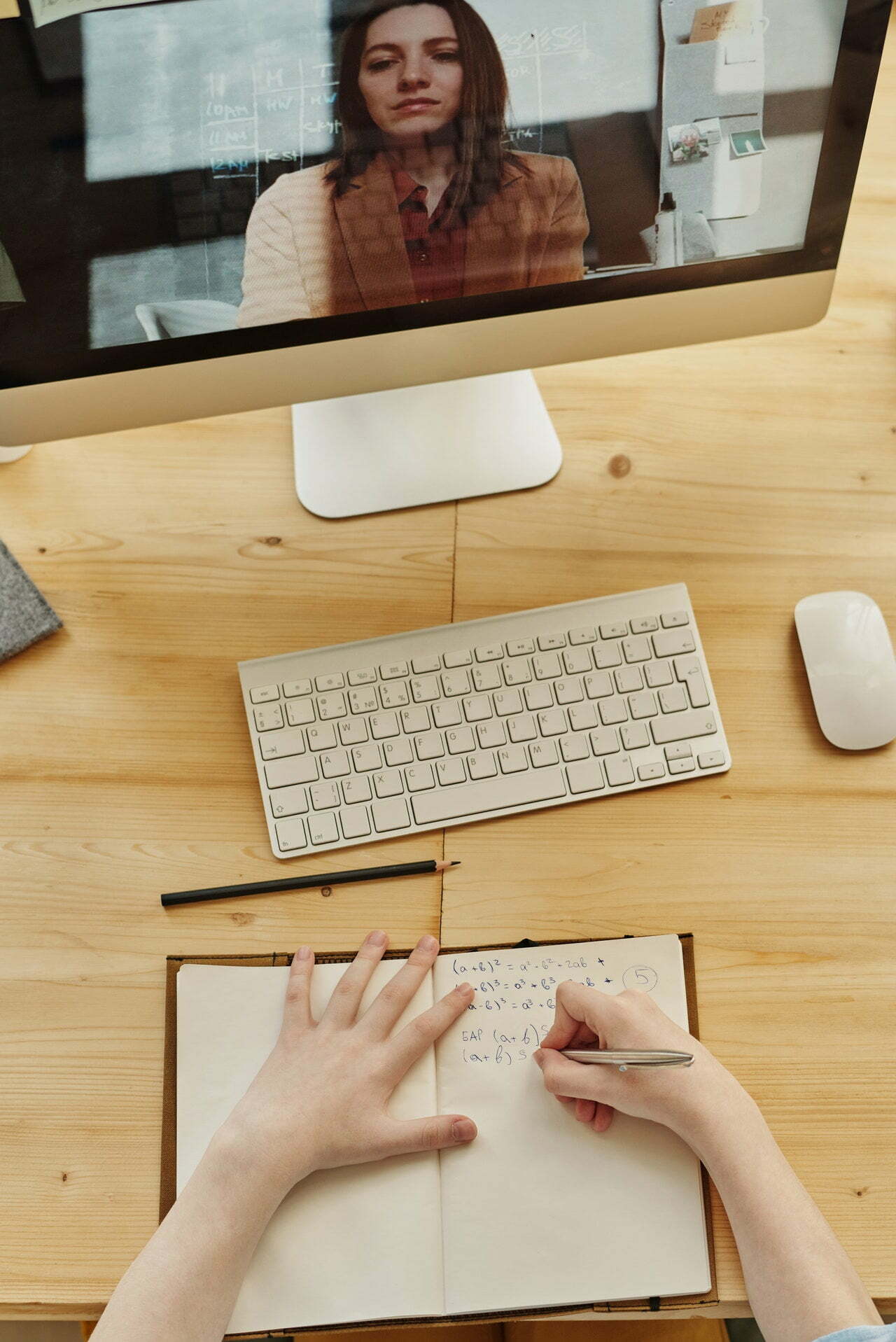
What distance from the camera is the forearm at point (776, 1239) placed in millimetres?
550

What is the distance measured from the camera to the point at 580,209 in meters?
0.62

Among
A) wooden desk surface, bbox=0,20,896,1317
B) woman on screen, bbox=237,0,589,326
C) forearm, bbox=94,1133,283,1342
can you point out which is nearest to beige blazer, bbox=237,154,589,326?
woman on screen, bbox=237,0,589,326

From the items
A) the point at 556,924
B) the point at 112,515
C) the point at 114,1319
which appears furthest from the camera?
the point at 112,515

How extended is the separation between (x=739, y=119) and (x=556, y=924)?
0.50 meters

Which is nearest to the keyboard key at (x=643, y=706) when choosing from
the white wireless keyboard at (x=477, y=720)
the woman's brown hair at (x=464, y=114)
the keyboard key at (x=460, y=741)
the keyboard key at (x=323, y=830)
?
the white wireless keyboard at (x=477, y=720)

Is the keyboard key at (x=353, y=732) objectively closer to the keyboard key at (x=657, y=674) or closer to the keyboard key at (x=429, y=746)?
the keyboard key at (x=429, y=746)

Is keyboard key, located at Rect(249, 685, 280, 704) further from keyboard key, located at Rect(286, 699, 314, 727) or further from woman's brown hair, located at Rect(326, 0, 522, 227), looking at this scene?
woman's brown hair, located at Rect(326, 0, 522, 227)

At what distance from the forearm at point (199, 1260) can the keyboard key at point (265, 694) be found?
0.27 metres

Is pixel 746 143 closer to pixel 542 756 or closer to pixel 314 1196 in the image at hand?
pixel 542 756

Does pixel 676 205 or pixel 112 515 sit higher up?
pixel 676 205

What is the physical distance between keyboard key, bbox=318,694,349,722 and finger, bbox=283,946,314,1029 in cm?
15

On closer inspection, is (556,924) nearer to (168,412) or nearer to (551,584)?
(551,584)

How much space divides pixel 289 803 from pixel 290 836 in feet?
0.07

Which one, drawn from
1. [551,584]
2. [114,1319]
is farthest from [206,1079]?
[551,584]
